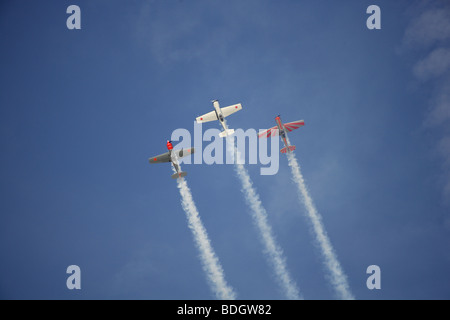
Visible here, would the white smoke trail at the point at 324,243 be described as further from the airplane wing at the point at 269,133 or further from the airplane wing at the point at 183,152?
the airplane wing at the point at 183,152

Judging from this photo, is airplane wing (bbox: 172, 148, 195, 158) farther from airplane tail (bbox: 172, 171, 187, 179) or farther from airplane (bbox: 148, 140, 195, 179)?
airplane tail (bbox: 172, 171, 187, 179)

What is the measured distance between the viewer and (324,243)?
75562 millimetres

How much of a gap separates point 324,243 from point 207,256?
20.2 m

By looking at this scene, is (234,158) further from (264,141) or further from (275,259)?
(275,259)

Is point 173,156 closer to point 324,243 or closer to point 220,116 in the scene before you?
point 220,116

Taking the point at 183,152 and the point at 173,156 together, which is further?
the point at 183,152

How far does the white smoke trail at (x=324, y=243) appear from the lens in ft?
239

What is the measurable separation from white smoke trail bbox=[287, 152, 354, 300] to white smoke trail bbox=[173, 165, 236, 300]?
17.4 m

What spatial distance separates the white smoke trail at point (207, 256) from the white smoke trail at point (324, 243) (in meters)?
17.4

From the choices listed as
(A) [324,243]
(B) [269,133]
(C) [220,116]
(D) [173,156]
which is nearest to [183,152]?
(D) [173,156]

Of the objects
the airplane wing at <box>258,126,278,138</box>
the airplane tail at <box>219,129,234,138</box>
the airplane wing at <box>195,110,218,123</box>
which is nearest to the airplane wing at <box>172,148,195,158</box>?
the airplane tail at <box>219,129,234,138</box>

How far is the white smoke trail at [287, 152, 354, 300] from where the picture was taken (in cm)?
7288
